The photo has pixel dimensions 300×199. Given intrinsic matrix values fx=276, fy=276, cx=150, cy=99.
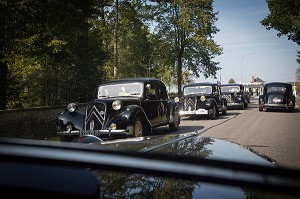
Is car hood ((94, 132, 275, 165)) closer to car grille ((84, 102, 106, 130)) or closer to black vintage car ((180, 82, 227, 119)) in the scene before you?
car grille ((84, 102, 106, 130))

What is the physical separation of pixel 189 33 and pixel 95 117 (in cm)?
2762

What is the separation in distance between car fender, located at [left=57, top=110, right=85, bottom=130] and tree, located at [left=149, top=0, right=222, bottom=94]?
2573cm

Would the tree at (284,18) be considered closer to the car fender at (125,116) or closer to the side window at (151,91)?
the side window at (151,91)

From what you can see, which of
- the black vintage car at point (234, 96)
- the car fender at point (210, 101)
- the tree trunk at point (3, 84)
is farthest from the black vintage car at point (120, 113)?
the black vintage car at point (234, 96)

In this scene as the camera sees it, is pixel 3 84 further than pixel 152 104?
Yes

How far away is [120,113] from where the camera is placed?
7797 mm

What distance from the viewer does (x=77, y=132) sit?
25.6 feet

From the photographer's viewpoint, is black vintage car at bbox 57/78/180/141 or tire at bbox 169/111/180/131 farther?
tire at bbox 169/111/180/131

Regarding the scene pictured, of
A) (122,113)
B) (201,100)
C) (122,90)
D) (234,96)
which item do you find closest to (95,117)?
(122,113)

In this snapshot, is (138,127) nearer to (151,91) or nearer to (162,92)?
(151,91)

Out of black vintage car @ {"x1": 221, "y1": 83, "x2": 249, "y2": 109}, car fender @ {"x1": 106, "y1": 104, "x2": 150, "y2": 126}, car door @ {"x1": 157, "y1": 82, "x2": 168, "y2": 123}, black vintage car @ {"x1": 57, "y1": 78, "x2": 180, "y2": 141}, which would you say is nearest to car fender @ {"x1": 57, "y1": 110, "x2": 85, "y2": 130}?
black vintage car @ {"x1": 57, "y1": 78, "x2": 180, "y2": 141}

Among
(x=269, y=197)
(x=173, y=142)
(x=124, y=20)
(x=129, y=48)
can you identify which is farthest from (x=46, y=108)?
(x=129, y=48)

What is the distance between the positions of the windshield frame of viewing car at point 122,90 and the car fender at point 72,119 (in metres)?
1.37

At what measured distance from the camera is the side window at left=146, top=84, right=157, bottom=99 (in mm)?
9471
